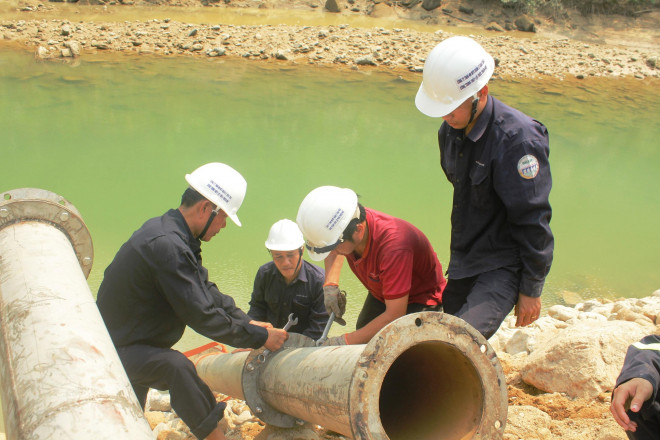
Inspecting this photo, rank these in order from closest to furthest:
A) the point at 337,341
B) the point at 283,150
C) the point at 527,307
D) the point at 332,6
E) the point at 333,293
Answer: the point at 527,307
the point at 337,341
the point at 333,293
the point at 283,150
the point at 332,6

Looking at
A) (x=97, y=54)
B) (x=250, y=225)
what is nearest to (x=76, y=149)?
(x=250, y=225)

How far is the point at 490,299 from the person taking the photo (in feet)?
10.6

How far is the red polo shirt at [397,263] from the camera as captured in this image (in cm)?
333

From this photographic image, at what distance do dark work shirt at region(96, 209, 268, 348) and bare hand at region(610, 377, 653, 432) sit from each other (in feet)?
6.11

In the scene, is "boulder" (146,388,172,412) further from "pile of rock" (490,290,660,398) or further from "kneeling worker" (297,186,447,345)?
"pile of rock" (490,290,660,398)

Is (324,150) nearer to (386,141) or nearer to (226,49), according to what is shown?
(386,141)

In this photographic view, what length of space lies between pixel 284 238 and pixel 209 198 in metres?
0.94

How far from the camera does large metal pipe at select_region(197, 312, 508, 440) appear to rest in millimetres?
2342

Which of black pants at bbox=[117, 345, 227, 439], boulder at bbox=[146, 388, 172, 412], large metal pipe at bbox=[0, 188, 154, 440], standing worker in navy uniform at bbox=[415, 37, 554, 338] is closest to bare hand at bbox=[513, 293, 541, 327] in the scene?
standing worker in navy uniform at bbox=[415, 37, 554, 338]

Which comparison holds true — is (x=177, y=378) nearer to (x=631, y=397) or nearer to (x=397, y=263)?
(x=397, y=263)

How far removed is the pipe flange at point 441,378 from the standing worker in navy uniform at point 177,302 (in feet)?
3.51

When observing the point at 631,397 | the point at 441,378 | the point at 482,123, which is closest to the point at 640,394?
the point at 631,397

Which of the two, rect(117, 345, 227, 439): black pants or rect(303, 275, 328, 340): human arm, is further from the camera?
rect(303, 275, 328, 340): human arm

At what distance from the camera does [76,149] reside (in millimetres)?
9633
